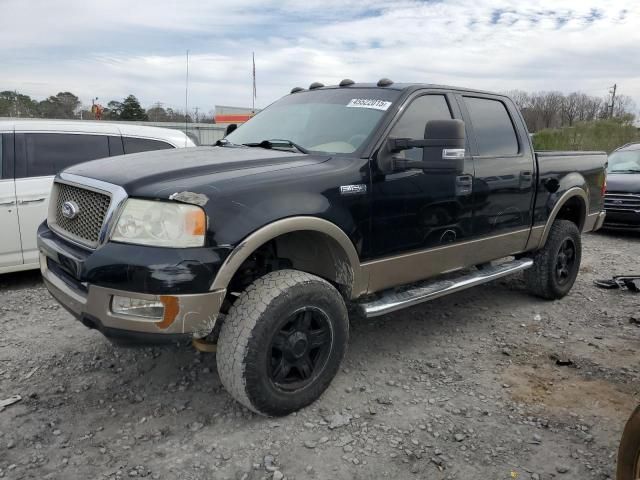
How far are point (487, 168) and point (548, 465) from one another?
2.25 meters

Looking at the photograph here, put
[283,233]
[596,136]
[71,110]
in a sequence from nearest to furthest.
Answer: [283,233] → [596,136] → [71,110]

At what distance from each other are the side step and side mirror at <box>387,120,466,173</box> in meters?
0.87

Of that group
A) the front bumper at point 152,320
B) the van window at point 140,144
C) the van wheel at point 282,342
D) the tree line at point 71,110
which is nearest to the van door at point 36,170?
the van window at point 140,144

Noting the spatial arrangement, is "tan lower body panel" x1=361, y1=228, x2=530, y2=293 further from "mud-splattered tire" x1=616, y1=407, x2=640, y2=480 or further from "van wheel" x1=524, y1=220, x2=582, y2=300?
"mud-splattered tire" x1=616, y1=407, x2=640, y2=480

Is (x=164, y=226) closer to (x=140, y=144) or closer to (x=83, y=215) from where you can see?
(x=83, y=215)

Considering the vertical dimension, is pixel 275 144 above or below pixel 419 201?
above

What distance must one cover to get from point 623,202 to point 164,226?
28.4ft

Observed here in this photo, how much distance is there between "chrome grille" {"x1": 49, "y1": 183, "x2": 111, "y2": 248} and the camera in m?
2.82

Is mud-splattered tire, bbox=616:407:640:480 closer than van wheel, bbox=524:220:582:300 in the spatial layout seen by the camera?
Yes

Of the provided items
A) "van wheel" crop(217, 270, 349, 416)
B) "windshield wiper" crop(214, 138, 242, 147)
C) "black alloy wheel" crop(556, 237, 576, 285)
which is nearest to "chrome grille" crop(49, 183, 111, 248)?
"van wheel" crop(217, 270, 349, 416)

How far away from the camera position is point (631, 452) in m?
2.03

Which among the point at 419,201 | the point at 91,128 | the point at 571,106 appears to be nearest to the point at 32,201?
the point at 91,128

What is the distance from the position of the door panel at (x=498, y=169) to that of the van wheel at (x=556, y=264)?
532 mm

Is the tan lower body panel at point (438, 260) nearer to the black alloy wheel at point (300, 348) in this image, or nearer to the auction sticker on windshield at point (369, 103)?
the black alloy wheel at point (300, 348)
